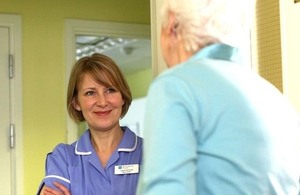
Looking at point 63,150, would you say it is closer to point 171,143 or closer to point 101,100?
point 101,100

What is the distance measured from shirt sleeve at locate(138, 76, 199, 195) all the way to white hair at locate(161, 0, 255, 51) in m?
0.11

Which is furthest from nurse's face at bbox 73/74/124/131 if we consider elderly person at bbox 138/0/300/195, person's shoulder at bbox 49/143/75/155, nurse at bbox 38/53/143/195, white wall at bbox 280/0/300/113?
elderly person at bbox 138/0/300/195

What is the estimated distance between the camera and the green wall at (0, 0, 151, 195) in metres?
3.35

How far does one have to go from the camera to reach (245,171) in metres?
0.95

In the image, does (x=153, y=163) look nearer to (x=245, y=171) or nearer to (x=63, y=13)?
(x=245, y=171)

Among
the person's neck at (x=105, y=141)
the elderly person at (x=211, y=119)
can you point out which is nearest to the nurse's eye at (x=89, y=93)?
the person's neck at (x=105, y=141)

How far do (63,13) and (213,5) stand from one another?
2.64m

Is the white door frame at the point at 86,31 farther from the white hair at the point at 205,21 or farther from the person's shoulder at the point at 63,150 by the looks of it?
the white hair at the point at 205,21

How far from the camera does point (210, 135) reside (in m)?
0.95

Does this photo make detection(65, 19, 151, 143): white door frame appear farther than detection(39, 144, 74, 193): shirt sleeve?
Yes

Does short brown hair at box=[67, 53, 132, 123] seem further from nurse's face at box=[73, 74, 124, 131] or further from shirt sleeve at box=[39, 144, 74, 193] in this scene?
shirt sleeve at box=[39, 144, 74, 193]

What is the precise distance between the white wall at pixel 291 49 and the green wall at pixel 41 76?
218 cm

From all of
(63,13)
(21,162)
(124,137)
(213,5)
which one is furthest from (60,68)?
(213,5)

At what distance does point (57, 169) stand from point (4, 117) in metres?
1.61
